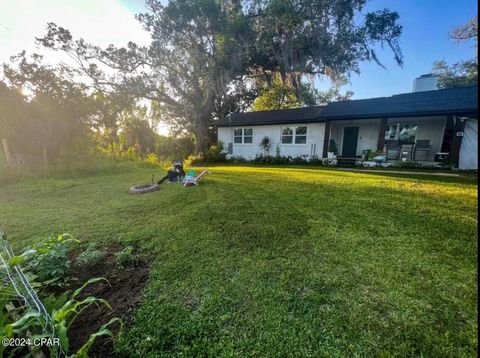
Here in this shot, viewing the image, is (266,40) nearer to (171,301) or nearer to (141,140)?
(171,301)

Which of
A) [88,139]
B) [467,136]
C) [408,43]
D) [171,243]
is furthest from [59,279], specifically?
[408,43]

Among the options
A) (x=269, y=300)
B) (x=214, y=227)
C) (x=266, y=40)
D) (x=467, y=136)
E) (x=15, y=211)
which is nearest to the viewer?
(x=269, y=300)

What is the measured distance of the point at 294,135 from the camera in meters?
12.5

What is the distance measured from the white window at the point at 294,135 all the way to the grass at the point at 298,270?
27.7ft

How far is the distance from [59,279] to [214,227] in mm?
1694

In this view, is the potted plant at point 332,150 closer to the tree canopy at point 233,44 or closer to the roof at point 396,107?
the roof at point 396,107

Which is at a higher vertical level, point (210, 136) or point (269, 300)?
point (210, 136)

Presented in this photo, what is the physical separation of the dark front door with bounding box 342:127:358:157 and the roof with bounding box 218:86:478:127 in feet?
3.75

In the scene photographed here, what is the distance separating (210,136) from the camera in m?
18.3

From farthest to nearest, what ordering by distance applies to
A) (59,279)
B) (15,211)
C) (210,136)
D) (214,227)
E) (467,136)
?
1. (210,136)
2. (467,136)
3. (15,211)
4. (214,227)
5. (59,279)

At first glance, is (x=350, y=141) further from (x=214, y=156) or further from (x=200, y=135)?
(x=200, y=135)

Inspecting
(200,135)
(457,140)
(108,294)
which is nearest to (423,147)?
(457,140)

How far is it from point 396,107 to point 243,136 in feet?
27.1

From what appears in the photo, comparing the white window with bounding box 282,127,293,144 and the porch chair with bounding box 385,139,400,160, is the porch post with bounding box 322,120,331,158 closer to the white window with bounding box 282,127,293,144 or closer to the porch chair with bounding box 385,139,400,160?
the white window with bounding box 282,127,293,144
